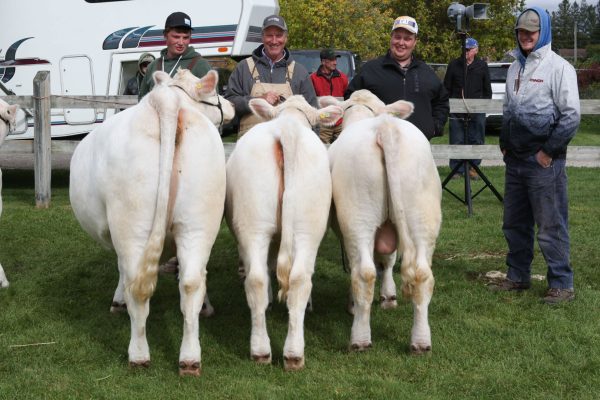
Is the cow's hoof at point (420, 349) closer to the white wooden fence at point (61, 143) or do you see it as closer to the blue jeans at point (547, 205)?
the blue jeans at point (547, 205)

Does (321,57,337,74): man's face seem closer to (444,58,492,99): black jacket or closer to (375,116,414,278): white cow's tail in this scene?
(444,58,492,99): black jacket

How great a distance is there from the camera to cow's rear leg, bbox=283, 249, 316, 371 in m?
4.82

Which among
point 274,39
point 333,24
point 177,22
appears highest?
Answer: point 333,24

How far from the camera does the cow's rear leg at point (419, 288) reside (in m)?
5.02

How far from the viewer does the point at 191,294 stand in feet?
15.5

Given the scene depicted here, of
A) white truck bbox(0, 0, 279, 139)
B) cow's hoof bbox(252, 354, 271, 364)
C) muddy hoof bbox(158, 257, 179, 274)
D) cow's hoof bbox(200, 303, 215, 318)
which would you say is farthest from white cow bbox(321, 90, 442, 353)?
white truck bbox(0, 0, 279, 139)

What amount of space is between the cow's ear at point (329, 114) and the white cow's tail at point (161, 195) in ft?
4.27

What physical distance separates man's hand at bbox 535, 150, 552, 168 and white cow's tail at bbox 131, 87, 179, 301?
123 inches

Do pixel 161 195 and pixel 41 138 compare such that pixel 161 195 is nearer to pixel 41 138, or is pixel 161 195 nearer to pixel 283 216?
pixel 283 216

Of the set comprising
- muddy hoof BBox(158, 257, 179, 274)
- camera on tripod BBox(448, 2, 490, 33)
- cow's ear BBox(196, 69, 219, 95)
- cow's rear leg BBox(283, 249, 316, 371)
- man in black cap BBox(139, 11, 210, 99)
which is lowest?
muddy hoof BBox(158, 257, 179, 274)

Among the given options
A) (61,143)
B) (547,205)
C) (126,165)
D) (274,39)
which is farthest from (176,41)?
(61,143)

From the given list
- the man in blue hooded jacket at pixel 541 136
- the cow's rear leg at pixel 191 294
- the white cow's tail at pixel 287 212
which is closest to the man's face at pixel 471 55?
the man in blue hooded jacket at pixel 541 136

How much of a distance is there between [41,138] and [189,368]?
24.2 ft

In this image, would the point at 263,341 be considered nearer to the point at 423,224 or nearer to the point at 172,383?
the point at 172,383
